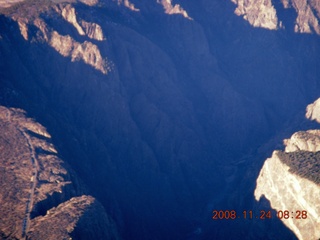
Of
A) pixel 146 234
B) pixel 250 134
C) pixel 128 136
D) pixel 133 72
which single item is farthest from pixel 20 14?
pixel 250 134

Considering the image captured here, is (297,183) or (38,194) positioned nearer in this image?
(38,194)

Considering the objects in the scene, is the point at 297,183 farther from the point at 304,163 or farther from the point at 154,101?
the point at 154,101

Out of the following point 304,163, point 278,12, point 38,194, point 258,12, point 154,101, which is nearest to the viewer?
point 38,194

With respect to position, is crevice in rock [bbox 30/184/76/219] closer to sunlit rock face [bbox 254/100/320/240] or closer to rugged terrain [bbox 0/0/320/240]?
rugged terrain [bbox 0/0/320/240]

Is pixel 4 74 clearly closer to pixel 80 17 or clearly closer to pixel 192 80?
pixel 80 17
